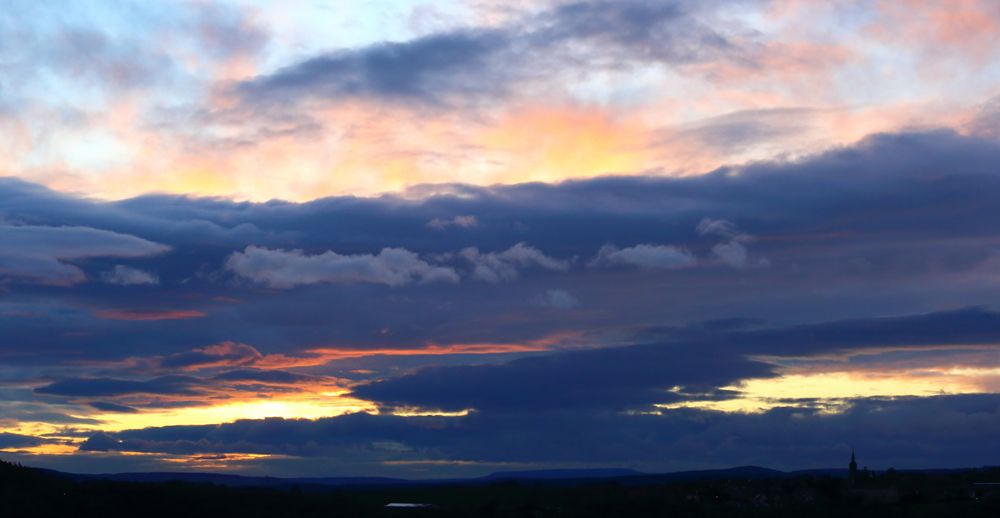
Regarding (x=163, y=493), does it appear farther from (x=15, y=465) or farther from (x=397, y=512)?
(x=397, y=512)

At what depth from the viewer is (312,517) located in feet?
634

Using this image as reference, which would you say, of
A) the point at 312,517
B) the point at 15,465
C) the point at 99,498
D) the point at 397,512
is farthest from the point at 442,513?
the point at 15,465

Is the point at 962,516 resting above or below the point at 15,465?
below

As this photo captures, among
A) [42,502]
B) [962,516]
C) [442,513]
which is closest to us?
[42,502]

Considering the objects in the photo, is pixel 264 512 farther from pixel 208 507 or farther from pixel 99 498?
pixel 99 498

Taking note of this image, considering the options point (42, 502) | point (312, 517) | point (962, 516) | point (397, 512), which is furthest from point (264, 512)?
point (962, 516)

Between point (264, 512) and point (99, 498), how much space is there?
29597mm

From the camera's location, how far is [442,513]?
197500mm

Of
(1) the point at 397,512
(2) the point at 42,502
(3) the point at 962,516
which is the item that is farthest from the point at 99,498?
(3) the point at 962,516

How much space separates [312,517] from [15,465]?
50.6 meters

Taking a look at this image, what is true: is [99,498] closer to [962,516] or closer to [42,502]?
[42,502]

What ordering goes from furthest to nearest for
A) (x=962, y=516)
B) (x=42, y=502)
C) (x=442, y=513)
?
Answer: 1. (x=442, y=513)
2. (x=962, y=516)
3. (x=42, y=502)

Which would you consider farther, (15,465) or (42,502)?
(15,465)

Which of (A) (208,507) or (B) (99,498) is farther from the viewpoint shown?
(A) (208,507)
